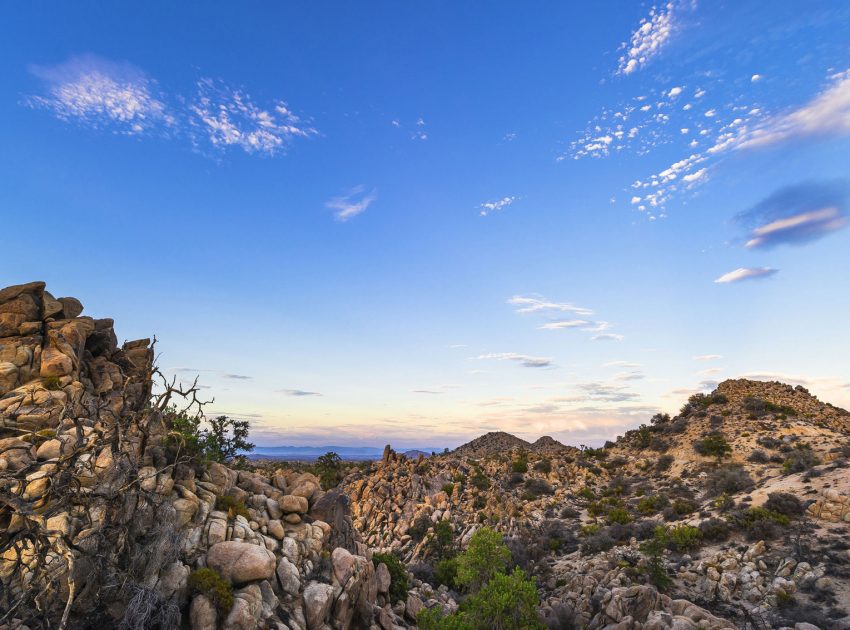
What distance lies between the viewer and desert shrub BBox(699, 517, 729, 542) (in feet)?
116

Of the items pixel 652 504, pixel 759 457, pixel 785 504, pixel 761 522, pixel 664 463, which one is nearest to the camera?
pixel 761 522

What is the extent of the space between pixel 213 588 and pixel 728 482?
50989 millimetres

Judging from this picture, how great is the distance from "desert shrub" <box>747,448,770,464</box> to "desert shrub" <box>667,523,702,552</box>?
23742 millimetres

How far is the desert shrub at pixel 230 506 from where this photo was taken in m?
22.1

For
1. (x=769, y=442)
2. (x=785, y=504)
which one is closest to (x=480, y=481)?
(x=785, y=504)

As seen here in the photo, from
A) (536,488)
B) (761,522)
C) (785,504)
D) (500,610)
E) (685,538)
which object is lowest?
(500,610)

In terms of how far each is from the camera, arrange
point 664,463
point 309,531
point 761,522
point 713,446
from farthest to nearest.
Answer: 1. point 664,463
2. point 713,446
3. point 761,522
4. point 309,531

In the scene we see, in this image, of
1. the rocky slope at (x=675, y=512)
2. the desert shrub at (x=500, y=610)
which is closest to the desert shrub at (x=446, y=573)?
the rocky slope at (x=675, y=512)

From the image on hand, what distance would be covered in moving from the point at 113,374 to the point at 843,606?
154 feet

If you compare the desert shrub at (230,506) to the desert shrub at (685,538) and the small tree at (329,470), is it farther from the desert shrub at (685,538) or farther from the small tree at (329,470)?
the small tree at (329,470)

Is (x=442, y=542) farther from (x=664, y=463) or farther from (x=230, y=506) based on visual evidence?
(x=664, y=463)

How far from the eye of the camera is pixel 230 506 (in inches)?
882

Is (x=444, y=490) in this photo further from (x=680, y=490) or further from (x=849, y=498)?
(x=849, y=498)

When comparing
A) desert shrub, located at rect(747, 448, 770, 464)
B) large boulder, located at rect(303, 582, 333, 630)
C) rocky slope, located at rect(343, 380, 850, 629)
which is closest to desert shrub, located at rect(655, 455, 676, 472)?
rocky slope, located at rect(343, 380, 850, 629)
